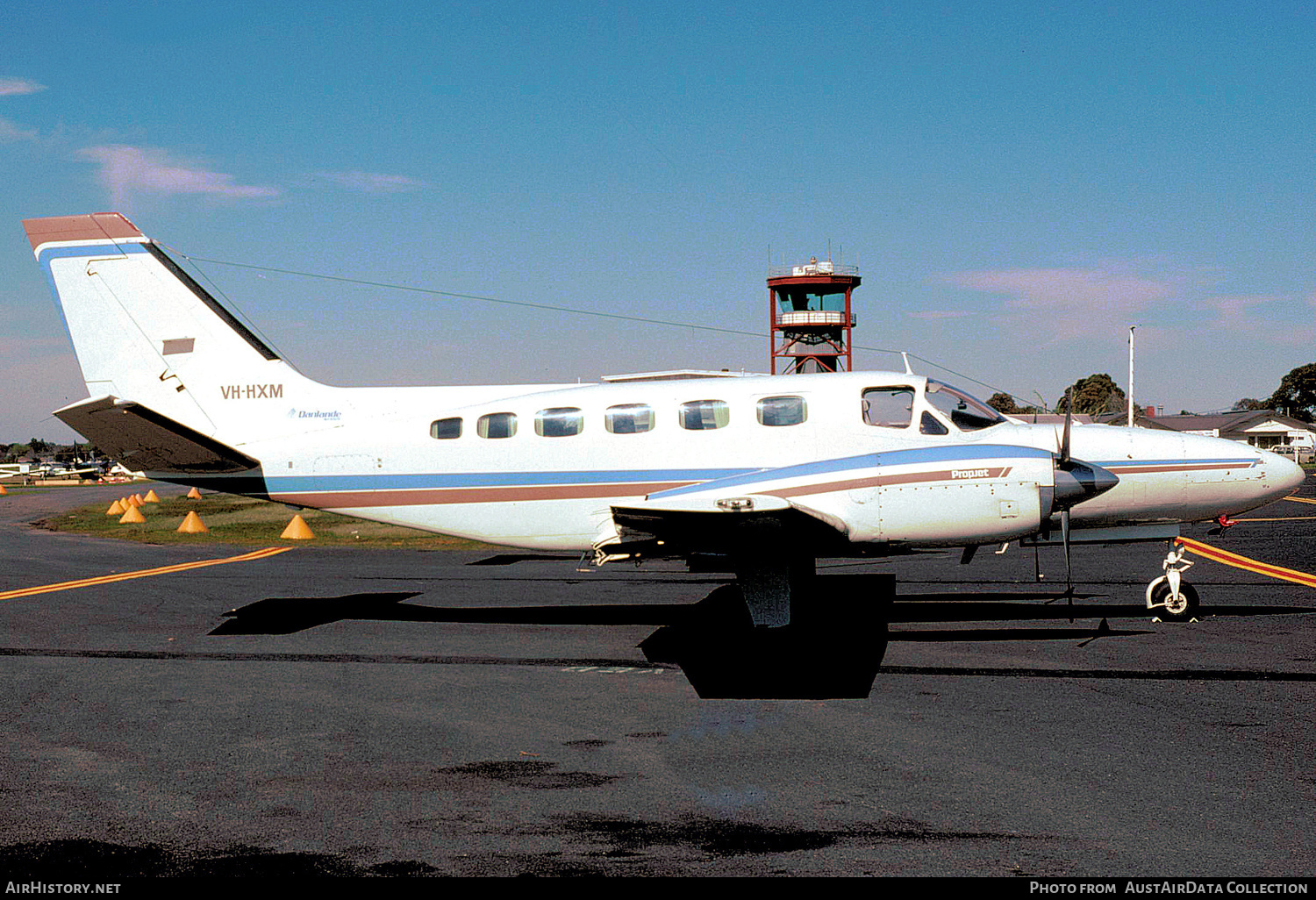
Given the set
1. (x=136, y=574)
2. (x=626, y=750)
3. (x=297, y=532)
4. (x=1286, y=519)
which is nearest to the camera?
(x=626, y=750)

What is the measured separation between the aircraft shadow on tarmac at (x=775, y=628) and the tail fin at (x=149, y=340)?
3.22 m

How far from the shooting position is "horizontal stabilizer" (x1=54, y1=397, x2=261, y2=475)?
42.7ft

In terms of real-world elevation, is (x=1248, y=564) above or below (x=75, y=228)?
below

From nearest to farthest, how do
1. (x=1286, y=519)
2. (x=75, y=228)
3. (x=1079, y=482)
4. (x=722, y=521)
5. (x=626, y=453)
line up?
(x=722, y=521) < (x=1079, y=482) < (x=626, y=453) < (x=75, y=228) < (x=1286, y=519)

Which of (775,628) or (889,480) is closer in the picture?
(889,480)

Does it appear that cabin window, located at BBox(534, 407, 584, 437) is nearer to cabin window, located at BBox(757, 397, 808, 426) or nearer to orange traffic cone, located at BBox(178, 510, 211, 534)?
cabin window, located at BBox(757, 397, 808, 426)

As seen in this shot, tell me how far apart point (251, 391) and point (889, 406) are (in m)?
9.72

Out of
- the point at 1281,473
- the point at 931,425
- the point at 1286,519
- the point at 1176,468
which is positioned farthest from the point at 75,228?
the point at 1286,519

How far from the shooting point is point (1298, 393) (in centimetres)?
14025

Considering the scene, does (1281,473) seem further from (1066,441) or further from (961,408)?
(961,408)

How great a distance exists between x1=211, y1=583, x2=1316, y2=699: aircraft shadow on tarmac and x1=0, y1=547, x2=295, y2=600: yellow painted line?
4.59 metres

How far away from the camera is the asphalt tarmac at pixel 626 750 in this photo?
19.3ft

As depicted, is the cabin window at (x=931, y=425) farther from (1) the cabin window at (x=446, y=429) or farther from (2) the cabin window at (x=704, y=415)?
(1) the cabin window at (x=446, y=429)

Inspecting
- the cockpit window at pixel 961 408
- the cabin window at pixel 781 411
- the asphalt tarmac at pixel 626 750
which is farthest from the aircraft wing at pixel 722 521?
the cockpit window at pixel 961 408
